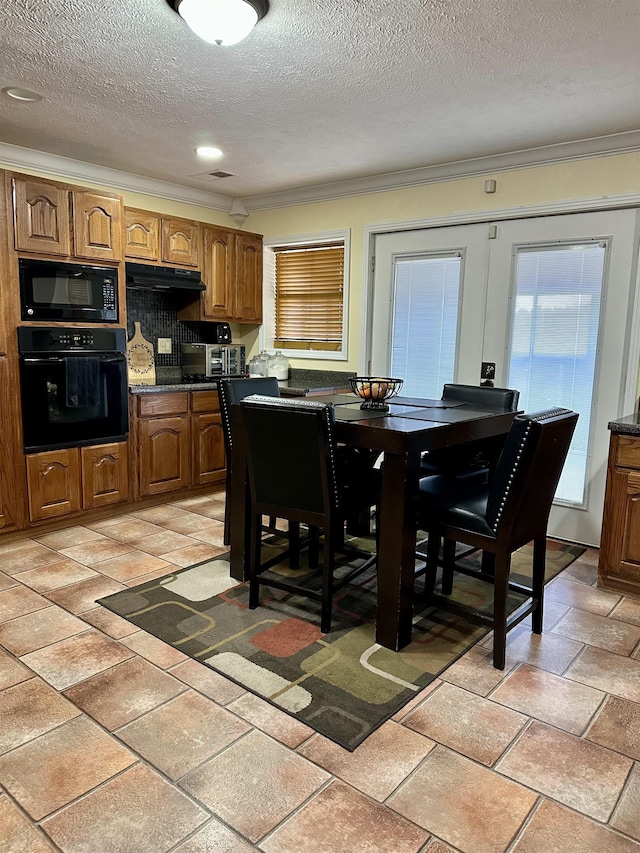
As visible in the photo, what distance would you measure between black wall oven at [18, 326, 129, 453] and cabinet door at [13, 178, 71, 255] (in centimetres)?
51

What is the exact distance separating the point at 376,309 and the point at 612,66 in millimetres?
2372

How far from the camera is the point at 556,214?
12.3ft

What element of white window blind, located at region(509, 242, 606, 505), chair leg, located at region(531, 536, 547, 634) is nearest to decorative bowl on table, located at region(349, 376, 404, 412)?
chair leg, located at region(531, 536, 547, 634)

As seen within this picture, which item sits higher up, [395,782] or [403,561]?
[403,561]

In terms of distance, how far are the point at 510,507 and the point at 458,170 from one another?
2.79 meters

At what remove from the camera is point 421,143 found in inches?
146

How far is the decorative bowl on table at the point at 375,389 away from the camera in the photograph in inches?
116

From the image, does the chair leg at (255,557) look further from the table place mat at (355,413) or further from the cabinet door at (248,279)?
the cabinet door at (248,279)

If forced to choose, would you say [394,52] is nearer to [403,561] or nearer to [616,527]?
[403,561]

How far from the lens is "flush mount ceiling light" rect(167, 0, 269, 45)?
2.09 meters

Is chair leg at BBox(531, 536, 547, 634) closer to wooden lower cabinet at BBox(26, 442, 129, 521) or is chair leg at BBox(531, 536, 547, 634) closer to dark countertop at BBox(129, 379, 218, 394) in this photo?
dark countertop at BBox(129, 379, 218, 394)

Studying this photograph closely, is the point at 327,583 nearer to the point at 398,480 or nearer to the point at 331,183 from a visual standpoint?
the point at 398,480

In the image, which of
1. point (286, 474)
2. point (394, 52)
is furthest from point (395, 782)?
point (394, 52)

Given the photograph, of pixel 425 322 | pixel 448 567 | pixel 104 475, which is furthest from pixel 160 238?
pixel 448 567
